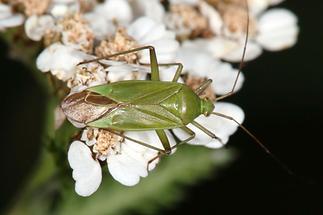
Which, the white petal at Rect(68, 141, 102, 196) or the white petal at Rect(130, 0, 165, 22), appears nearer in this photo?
the white petal at Rect(68, 141, 102, 196)

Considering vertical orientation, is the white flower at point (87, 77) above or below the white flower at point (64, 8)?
below

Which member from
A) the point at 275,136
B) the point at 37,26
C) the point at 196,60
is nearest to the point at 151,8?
the point at 196,60

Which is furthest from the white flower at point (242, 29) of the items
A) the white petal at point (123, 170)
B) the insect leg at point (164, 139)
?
the white petal at point (123, 170)

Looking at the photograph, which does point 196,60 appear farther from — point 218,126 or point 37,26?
point 37,26

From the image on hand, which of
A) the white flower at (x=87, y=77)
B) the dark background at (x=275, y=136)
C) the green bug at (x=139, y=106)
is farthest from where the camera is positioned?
the dark background at (x=275, y=136)

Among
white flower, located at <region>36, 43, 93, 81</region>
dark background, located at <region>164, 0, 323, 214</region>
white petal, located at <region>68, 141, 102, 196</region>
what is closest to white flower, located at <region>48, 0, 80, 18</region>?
white flower, located at <region>36, 43, 93, 81</region>

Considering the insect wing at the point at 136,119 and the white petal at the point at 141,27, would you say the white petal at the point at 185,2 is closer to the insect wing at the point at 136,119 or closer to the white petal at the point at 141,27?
the white petal at the point at 141,27

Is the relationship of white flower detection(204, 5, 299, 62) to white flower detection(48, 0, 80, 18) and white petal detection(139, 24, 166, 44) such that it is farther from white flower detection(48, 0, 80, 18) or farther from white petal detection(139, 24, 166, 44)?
white flower detection(48, 0, 80, 18)

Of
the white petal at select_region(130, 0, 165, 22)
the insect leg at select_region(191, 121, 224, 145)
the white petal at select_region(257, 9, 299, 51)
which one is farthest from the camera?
the white petal at select_region(257, 9, 299, 51)
